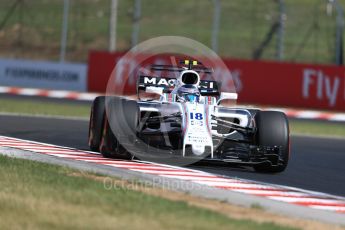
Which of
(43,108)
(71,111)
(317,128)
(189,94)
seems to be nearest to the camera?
(189,94)

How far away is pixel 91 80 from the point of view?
108 feet

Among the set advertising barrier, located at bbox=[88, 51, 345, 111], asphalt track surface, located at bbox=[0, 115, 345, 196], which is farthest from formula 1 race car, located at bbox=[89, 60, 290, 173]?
advertising barrier, located at bbox=[88, 51, 345, 111]

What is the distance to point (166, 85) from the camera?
14.3 m

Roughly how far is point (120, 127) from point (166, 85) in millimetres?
2217

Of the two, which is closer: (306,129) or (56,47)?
(306,129)

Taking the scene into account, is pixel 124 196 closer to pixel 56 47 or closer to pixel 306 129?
pixel 306 129

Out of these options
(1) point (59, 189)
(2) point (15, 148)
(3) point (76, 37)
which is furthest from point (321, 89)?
(1) point (59, 189)

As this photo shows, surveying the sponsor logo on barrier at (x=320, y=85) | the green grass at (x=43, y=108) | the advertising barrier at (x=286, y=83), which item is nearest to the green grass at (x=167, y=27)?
the advertising barrier at (x=286, y=83)

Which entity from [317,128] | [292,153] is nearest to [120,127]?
[292,153]

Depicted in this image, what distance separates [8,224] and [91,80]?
24990 mm

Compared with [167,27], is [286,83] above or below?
below

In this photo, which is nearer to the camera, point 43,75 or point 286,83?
point 286,83

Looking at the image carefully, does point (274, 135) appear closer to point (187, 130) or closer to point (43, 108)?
point (187, 130)

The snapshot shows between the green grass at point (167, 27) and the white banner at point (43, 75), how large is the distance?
9.23 ft
